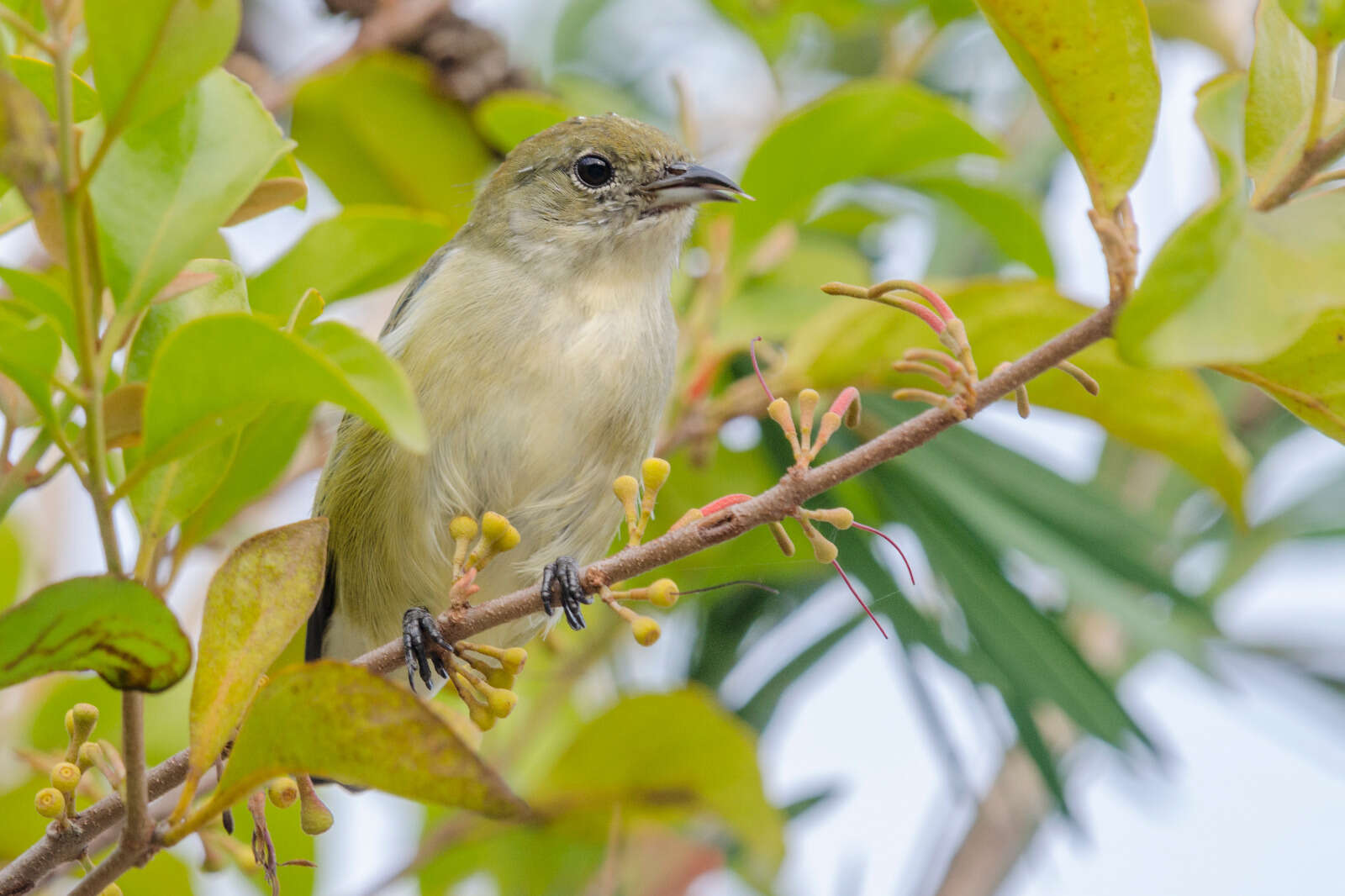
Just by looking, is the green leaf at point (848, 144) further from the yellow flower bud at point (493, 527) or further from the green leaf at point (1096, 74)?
the yellow flower bud at point (493, 527)

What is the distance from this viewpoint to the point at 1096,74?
1.29 meters

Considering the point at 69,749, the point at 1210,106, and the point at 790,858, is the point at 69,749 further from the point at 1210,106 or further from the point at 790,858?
the point at 790,858

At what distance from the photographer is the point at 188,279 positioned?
4.43 feet

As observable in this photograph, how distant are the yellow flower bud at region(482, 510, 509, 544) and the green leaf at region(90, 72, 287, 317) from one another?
0.43 metres

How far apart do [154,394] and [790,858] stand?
1.94 metres

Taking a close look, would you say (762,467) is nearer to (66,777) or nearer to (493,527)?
(493,527)

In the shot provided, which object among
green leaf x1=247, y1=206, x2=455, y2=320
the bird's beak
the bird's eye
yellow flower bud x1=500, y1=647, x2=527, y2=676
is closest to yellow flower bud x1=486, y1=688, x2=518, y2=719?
yellow flower bud x1=500, y1=647, x2=527, y2=676

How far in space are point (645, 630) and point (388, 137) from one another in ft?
7.05

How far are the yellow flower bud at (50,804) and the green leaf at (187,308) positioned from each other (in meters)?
0.45

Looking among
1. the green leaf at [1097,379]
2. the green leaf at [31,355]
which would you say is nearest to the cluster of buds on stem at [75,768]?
the green leaf at [31,355]

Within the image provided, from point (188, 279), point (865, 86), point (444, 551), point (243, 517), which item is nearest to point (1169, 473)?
point (865, 86)

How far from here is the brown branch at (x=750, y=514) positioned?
3.99 feet

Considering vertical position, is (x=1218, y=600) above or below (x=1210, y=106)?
below

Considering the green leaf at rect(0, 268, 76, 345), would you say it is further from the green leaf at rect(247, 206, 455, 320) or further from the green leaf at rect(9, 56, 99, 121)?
the green leaf at rect(247, 206, 455, 320)
